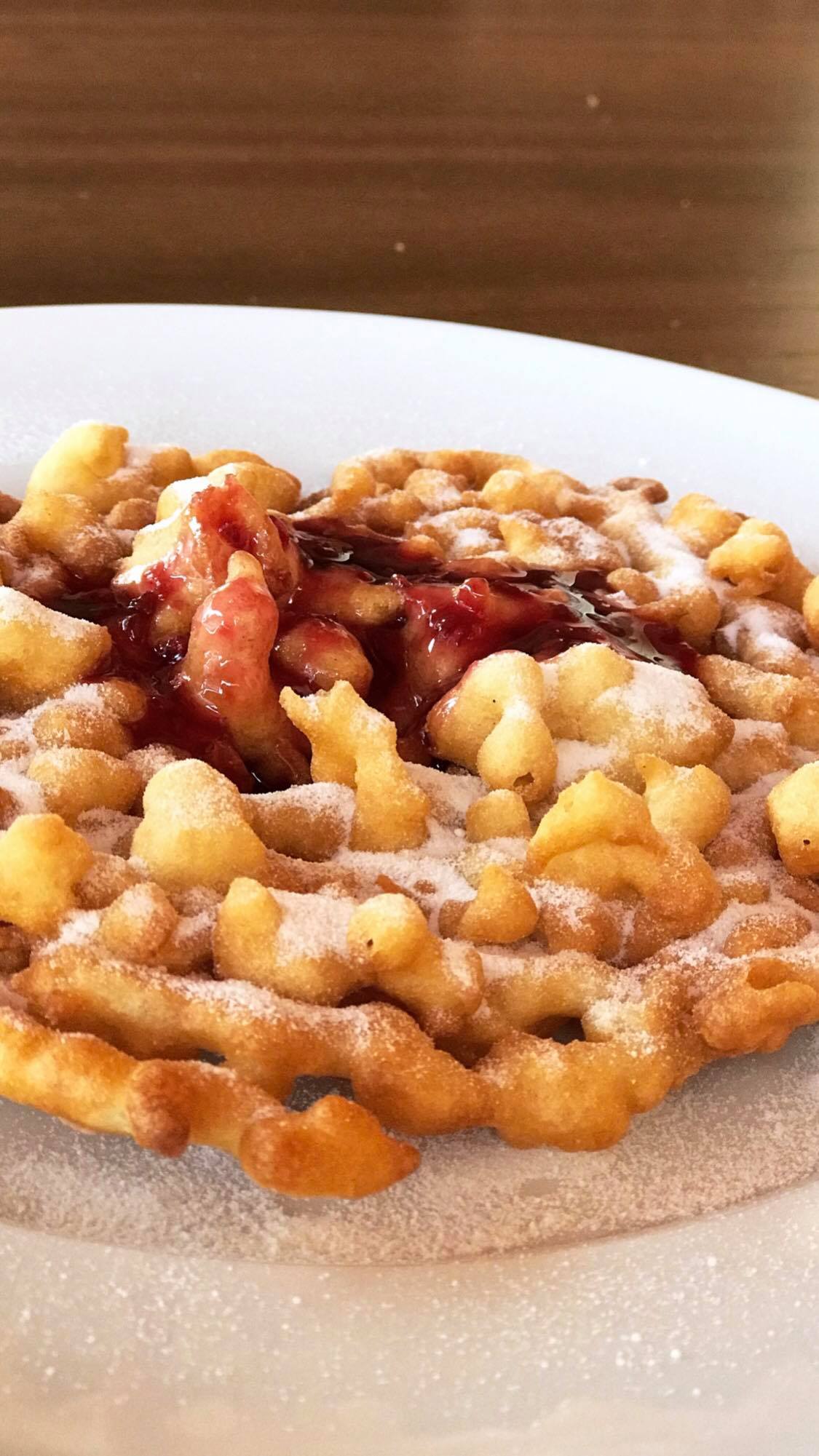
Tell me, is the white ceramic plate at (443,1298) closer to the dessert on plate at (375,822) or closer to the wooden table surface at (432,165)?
the dessert on plate at (375,822)

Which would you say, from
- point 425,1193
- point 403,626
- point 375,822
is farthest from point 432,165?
point 425,1193

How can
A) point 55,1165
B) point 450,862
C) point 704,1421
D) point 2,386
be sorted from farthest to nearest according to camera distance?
point 2,386 → point 450,862 → point 55,1165 → point 704,1421

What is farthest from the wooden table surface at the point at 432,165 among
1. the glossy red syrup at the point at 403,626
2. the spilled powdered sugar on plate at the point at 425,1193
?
the spilled powdered sugar on plate at the point at 425,1193

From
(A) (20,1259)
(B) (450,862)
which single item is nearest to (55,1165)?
(A) (20,1259)

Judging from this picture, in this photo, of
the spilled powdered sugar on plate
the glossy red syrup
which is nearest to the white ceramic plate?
the spilled powdered sugar on plate

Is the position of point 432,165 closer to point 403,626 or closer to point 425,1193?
point 403,626

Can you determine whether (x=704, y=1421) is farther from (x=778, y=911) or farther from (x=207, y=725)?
(x=207, y=725)
